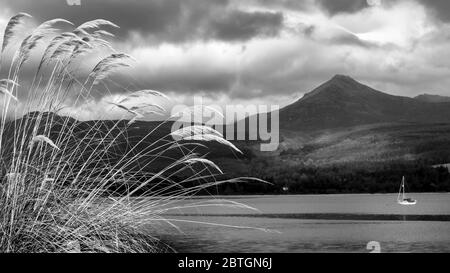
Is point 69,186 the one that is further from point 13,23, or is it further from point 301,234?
point 301,234

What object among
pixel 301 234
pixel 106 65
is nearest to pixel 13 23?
pixel 106 65

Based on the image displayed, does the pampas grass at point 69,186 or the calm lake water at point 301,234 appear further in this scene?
the calm lake water at point 301,234

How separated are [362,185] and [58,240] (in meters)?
155

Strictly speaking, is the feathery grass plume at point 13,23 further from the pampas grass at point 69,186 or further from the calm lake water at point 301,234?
the calm lake water at point 301,234

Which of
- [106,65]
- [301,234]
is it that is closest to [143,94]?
[106,65]

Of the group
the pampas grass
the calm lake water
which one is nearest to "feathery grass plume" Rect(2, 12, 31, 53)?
the pampas grass

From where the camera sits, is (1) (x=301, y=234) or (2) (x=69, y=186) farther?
(1) (x=301, y=234)

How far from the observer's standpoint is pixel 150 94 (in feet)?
21.6

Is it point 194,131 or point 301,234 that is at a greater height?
point 194,131

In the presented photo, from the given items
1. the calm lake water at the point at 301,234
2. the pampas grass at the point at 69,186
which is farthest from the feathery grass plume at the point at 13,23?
the calm lake water at the point at 301,234

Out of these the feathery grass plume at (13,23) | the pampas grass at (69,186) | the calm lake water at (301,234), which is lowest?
the calm lake water at (301,234)

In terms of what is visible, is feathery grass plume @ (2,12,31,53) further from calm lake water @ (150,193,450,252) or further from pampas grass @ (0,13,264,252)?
calm lake water @ (150,193,450,252)
